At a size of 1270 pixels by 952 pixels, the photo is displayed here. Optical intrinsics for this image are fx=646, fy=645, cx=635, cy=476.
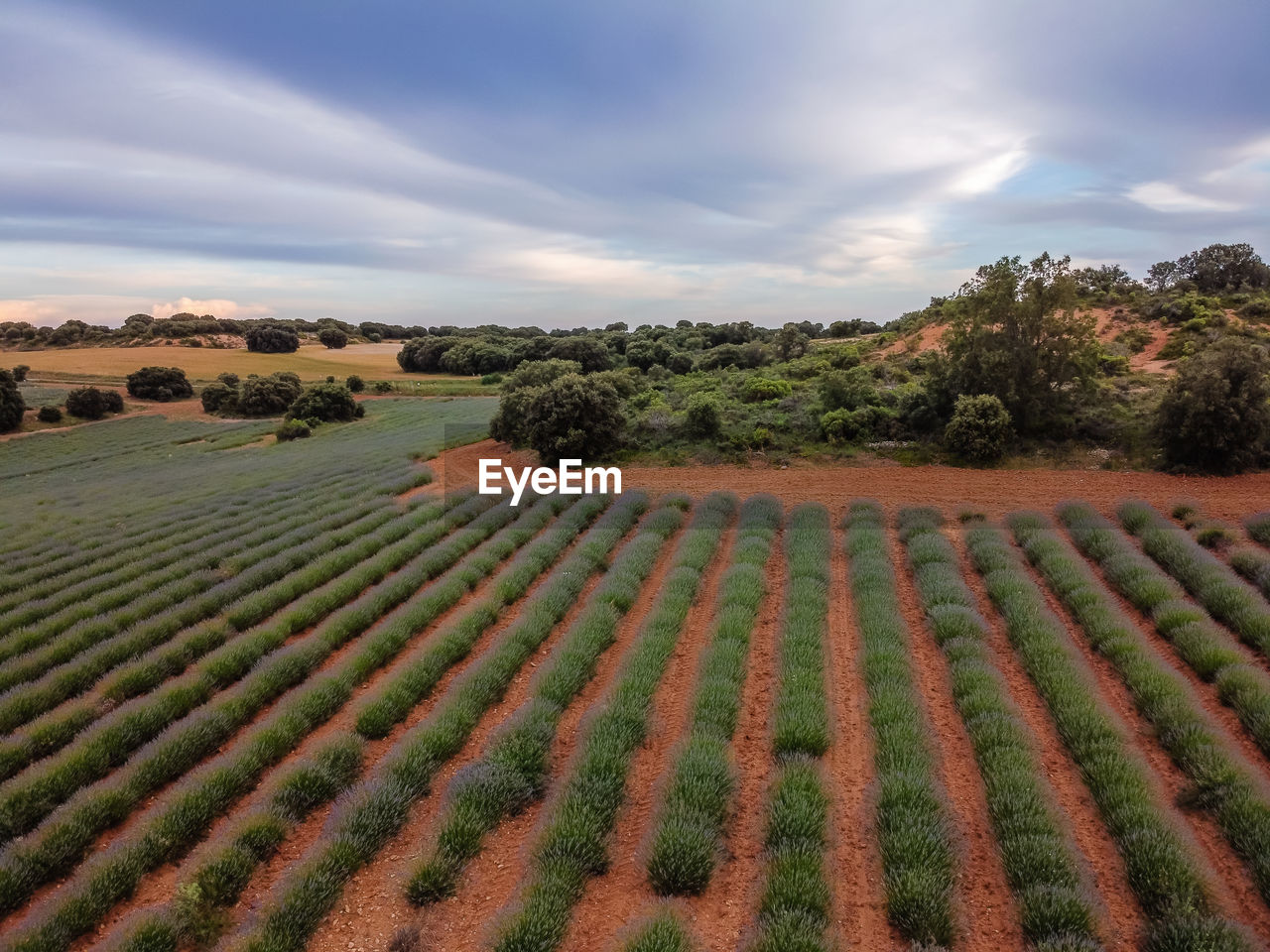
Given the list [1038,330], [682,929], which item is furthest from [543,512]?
[1038,330]

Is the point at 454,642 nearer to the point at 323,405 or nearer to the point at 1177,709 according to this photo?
the point at 1177,709

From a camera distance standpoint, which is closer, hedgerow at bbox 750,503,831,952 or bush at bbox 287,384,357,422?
hedgerow at bbox 750,503,831,952

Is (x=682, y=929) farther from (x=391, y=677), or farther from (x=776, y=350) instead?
(x=776, y=350)

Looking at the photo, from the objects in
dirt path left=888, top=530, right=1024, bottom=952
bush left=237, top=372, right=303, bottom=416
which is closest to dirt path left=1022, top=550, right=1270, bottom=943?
dirt path left=888, top=530, right=1024, bottom=952

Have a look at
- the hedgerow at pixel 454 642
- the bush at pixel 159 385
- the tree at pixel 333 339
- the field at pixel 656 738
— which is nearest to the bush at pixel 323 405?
the bush at pixel 159 385

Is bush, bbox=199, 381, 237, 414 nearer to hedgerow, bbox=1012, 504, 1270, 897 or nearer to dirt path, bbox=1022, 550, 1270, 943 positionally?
hedgerow, bbox=1012, 504, 1270, 897
